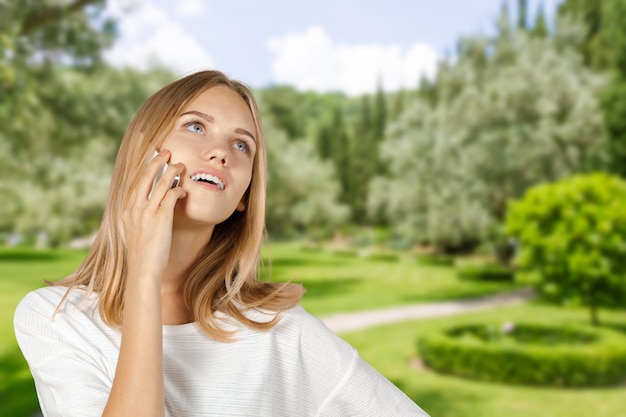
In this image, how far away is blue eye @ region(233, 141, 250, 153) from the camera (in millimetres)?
1158

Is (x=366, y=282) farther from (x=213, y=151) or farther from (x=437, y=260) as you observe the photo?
(x=213, y=151)

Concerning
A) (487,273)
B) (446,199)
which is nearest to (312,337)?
(446,199)

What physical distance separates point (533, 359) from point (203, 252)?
302 inches

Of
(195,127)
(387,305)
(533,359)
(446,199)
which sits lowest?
(387,305)

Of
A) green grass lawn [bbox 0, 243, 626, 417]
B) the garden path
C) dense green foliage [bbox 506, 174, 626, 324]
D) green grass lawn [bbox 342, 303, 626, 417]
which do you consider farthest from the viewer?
the garden path

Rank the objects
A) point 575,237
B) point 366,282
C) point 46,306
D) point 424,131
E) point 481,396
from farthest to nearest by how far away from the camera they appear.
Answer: point 366,282
point 424,131
point 575,237
point 481,396
point 46,306

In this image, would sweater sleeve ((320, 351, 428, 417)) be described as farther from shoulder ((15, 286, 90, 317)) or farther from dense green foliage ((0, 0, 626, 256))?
dense green foliage ((0, 0, 626, 256))

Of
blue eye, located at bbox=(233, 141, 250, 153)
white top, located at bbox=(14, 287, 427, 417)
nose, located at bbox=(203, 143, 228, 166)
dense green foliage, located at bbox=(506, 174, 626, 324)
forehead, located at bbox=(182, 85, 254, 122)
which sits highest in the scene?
forehead, located at bbox=(182, 85, 254, 122)

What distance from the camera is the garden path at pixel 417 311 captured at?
1254 cm

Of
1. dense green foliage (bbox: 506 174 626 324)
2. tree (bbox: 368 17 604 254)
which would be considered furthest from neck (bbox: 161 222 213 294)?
tree (bbox: 368 17 604 254)

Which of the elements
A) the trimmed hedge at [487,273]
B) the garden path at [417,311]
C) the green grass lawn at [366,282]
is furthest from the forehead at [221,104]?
the trimmed hedge at [487,273]

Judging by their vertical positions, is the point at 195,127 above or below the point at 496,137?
below

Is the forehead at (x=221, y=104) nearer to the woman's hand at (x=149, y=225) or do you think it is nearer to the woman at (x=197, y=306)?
the woman at (x=197, y=306)

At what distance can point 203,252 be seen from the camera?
1.25m
